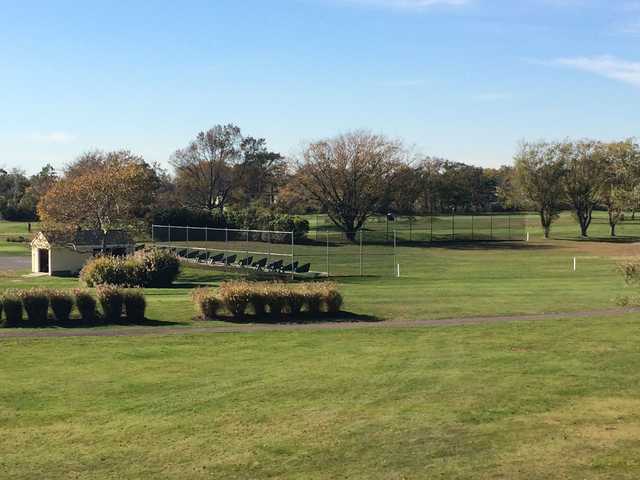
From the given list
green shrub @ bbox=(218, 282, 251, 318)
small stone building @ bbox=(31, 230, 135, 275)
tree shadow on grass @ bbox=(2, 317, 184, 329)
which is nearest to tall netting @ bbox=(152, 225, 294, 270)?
small stone building @ bbox=(31, 230, 135, 275)

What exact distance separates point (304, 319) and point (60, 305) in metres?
7.06

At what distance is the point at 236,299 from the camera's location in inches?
893

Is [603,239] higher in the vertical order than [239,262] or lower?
higher

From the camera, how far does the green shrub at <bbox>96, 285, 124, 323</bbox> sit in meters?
22.3

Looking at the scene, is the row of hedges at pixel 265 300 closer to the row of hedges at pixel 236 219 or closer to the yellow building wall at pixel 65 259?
the yellow building wall at pixel 65 259

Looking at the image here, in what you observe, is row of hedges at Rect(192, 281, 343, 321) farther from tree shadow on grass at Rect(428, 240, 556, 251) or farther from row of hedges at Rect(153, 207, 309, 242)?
row of hedges at Rect(153, 207, 309, 242)

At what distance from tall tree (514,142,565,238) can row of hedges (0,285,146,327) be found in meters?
60.3

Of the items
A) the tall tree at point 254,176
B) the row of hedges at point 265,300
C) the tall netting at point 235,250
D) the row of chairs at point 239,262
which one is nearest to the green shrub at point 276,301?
the row of hedges at point 265,300

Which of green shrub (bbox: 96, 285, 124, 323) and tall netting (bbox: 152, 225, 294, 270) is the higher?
tall netting (bbox: 152, 225, 294, 270)

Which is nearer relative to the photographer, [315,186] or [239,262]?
[239,262]

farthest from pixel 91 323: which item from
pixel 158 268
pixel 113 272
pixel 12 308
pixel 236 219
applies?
pixel 236 219

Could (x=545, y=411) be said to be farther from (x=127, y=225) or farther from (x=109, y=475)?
(x=127, y=225)

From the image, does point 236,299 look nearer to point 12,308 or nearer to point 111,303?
point 111,303

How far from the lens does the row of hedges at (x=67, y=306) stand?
21.8 m
